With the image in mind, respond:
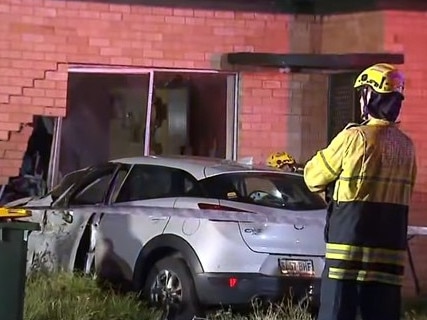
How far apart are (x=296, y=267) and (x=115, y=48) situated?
4763 millimetres

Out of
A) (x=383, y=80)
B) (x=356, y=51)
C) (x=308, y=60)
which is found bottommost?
(x=383, y=80)

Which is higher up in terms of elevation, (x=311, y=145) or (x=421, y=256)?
(x=311, y=145)

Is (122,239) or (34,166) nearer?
(122,239)

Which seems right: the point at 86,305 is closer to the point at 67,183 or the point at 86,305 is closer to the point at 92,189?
the point at 92,189

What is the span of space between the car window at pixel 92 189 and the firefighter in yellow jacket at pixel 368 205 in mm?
4694

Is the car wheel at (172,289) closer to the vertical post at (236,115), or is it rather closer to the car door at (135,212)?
the car door at (135,212)

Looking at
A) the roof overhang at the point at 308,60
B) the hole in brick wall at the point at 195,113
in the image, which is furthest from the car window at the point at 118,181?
the roof overhang at the point at 308,60

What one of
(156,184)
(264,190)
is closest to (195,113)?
(156,184)

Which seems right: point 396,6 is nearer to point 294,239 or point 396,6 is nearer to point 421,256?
point 421,256

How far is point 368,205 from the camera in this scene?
611 centimetres

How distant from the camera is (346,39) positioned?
12961mm

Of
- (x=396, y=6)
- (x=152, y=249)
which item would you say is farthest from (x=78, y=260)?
(x=396, y=6)

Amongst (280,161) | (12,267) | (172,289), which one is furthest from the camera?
(280,161)

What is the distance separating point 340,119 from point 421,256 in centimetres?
192
